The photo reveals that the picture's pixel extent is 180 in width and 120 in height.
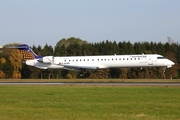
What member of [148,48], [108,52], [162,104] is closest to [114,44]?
[108,52]

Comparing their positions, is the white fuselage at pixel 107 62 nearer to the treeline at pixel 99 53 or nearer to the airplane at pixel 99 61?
the airplane at pixel 99 61

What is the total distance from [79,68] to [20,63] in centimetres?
2157

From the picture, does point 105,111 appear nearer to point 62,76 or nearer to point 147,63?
point 147,63

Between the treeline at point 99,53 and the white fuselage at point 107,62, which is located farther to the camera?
the treeline at point 99,53

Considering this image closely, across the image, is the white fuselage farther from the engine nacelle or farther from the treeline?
the treeline

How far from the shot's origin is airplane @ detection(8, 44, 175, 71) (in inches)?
2232

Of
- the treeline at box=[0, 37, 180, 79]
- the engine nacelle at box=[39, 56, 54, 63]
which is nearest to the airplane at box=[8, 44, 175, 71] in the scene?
the engine nacelle at box=[39, 56, 54, 63]

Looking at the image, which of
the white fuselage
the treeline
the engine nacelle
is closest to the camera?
the white fuselage

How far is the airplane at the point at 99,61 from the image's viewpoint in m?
56.7

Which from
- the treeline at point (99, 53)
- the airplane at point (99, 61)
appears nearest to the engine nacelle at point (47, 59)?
the airplane at point (99, 61)

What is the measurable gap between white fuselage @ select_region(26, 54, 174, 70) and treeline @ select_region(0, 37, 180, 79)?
11261mm

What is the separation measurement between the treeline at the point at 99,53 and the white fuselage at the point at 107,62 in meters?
11.3

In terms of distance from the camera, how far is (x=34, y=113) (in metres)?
16.8

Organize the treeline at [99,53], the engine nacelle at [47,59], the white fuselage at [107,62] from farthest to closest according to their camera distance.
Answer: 1. the treeline at [99,53]
2. the engine nacelle at [47,59]
3. the white fuselage at [107,62]
